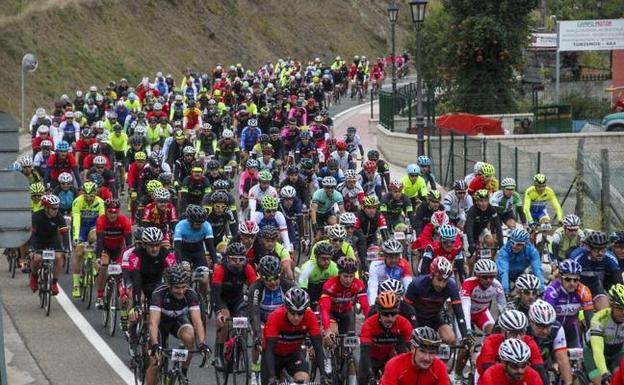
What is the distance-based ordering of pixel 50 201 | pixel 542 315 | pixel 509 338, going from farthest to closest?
pixel 50 201 → pixel 542 315 → pixel 509 338

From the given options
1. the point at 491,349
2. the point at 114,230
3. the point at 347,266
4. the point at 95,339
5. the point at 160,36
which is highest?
the point at 160,36

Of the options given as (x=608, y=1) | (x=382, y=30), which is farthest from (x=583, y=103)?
(x=382, y=30)

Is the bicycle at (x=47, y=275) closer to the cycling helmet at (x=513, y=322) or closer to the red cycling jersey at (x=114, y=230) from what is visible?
the red cycling jersey at (x=114, y=230)

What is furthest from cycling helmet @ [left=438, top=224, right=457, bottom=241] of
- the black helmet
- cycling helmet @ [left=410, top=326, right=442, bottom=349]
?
cycling helmet @ [left=410, top=326, right=442, bottom=349]

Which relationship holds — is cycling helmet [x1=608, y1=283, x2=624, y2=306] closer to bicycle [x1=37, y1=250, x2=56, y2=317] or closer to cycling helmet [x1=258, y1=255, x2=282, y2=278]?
cycling helmet [x1=258, y1=255, x2=282, y2=278]

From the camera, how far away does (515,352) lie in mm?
10172

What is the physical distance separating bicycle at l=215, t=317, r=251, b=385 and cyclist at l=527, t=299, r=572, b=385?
121 inches

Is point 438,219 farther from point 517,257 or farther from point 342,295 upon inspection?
point 342,295

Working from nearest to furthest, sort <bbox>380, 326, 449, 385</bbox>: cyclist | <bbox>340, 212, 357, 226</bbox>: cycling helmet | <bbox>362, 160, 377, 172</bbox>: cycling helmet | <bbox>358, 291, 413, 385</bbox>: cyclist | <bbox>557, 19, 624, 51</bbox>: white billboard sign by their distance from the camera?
<bbox>380, 326, 449, 385</bbox>: cyclist → <bbox>358, 291, 413, 385</bbox>: cyclist → <bbox>340, 212, 357, 226</bbox>: cycling helmet → <bbox>362, 160, 377, 172</bbox>: cycling helmet → <bbox>557, 19, 624, 51</bbox>: white billboard sign

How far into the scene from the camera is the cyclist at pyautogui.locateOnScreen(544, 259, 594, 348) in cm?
1322

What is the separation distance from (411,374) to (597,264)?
17.7ft

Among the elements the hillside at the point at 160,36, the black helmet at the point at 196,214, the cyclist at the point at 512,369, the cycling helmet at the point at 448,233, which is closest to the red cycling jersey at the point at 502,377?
the cyclist at the point at 512,369

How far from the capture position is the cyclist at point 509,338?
11008mm

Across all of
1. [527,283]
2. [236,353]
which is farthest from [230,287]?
[527,283]
